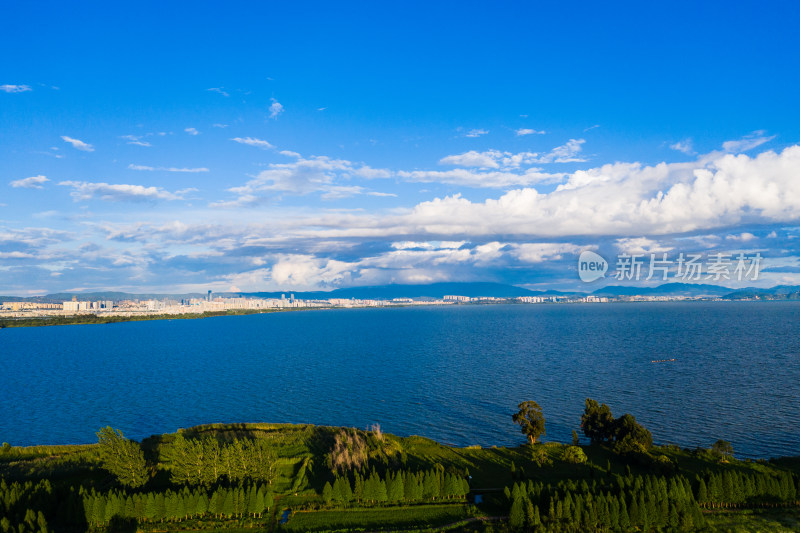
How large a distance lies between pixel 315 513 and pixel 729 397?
73.4 metres

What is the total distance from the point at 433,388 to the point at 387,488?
50.2 m

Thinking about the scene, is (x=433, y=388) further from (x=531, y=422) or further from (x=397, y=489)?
(x=397, y=489)

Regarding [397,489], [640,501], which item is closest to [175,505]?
[397,489]

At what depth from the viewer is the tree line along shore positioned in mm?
37219

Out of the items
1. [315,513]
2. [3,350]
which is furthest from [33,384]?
[315,513]

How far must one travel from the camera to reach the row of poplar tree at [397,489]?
42250 millimetres

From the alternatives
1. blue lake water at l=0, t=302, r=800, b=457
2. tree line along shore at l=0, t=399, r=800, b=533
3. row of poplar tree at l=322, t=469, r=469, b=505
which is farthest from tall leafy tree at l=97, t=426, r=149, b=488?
blue lake water at l=0, t=302, r=800, b=457

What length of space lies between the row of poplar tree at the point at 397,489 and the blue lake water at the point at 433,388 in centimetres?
2008

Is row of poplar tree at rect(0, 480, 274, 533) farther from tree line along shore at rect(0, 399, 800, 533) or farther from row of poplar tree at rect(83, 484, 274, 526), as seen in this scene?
tree line along shore at rect(0, 399, 800, 533)

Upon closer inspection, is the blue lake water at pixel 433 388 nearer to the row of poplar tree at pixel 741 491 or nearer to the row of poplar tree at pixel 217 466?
the row of poplar tree at pixel 741 491

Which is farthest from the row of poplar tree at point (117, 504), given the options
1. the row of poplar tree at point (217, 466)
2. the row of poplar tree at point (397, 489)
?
the row of poplar tree at point (397, 489)

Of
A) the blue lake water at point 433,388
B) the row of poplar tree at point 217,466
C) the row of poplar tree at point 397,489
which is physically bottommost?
the blue lake water at point 433,388

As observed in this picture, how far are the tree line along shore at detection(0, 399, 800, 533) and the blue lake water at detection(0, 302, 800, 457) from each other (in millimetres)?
10789

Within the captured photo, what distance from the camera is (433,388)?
9212 cm
